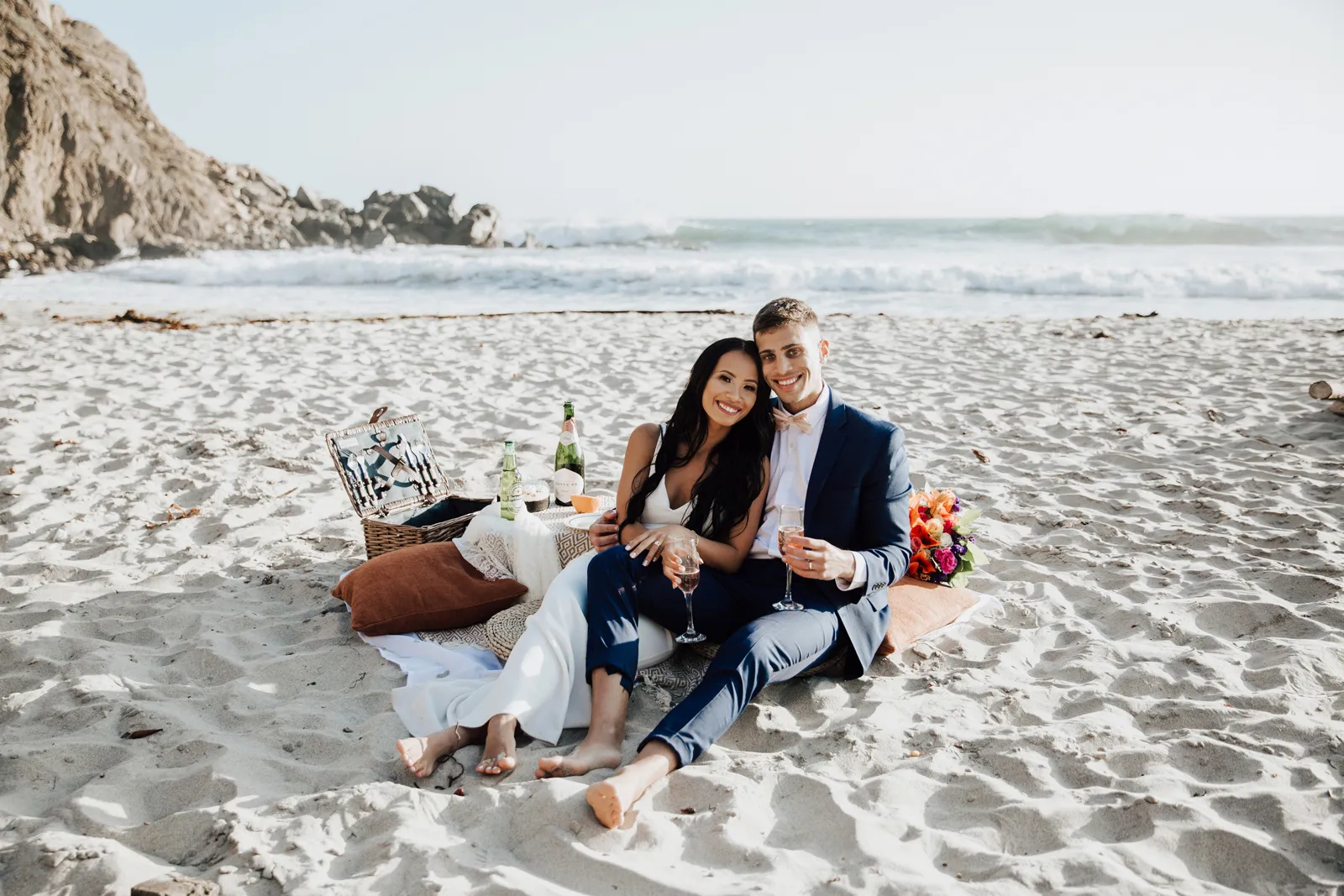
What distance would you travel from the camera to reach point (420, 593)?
3.83m

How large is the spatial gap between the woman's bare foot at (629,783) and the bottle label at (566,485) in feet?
6.10

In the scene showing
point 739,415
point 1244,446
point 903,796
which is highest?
point 739,415

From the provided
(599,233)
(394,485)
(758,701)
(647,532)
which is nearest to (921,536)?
(758,701)

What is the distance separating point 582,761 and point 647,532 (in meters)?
0.92

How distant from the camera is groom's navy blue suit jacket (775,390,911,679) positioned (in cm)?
331

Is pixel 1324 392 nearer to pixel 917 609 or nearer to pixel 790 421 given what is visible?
pixel 917 609

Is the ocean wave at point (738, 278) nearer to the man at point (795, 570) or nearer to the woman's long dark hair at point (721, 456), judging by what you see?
the woman's long dark hair at point (721, 456)

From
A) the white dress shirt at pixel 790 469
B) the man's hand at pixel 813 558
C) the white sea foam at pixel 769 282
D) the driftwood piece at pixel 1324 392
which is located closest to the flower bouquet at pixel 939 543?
the white dress shirt at pixel 790 469

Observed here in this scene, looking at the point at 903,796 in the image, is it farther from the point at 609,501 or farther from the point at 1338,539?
the point at 1338,539

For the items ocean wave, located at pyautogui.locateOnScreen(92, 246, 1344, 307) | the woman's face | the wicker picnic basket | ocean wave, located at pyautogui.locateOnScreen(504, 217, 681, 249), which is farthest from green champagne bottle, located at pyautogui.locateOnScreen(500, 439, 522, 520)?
ocean wave, located at pyautogui.locateOnScreen(504, 217, 681, 249)

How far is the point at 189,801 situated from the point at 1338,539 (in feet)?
17.3

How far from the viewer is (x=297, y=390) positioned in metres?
7.62

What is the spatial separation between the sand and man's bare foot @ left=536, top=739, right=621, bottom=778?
54 mm

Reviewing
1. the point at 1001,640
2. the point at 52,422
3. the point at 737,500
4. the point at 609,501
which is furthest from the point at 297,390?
the point at 1001,640
